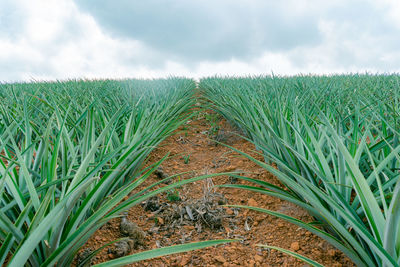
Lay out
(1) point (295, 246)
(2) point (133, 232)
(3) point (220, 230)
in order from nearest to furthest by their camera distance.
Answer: (1) point (295, 246) < (2) point (133, 232) < (3) point (220, 230)

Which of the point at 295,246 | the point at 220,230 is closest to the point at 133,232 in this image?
the point at 220,230

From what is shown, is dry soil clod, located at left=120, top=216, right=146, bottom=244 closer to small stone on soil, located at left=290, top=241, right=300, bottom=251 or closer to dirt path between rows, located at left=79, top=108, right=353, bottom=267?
dirt path between rows, located at left=79, top=108, right=353, bottom=267

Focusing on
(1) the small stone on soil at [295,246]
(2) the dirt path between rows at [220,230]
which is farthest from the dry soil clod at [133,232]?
(1) the small stone on soil at [295,246]

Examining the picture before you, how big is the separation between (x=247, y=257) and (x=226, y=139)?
1547 millimetres

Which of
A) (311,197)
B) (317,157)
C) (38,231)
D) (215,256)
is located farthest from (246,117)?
(38,231)

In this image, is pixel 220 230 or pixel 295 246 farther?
pixel 220 230

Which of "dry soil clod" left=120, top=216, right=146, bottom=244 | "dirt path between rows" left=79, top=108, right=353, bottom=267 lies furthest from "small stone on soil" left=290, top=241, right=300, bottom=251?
"dry soil clod" left=120, top=216, right=146, bottom=244

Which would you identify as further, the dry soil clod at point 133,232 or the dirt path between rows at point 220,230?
the dry soil clod at point 133,232

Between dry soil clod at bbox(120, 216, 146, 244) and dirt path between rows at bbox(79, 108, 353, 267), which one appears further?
dry soil clod at bbox(120, 216, 146, 244)

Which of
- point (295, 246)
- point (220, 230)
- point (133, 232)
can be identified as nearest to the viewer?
point (295, 246)

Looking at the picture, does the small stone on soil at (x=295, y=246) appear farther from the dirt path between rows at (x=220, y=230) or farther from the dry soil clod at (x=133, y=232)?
the dry soil clod at (x=133, y=232)

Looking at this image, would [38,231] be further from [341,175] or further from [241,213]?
[241,213]

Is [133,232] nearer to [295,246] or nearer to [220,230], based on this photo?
[220,230]

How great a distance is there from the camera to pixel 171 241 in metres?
1.17
